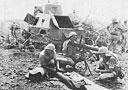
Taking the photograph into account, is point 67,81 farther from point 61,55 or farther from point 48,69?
point 61,55

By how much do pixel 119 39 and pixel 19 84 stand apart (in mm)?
8058

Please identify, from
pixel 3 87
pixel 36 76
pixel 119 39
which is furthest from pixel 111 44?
pixel 3 87

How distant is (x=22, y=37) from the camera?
15141 millimetres

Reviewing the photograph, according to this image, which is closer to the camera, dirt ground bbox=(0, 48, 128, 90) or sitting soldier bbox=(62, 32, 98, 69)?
dirt ground bbox=(0, 48, 128, 90)

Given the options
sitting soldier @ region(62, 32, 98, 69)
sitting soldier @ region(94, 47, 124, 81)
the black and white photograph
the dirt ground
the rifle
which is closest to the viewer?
the rifle

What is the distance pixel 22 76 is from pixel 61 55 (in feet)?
9.04

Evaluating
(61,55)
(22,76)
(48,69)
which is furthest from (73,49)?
(22,76)

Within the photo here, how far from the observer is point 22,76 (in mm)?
8367

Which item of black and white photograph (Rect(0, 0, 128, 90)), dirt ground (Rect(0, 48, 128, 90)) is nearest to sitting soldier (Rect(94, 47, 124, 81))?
black and white photograph (Rect(0, 0, 128, 90))

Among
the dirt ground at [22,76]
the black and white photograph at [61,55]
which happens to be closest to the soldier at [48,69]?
the black and white photograph at [61,55]

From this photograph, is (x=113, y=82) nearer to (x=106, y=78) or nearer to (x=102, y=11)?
(x=106, y=78)

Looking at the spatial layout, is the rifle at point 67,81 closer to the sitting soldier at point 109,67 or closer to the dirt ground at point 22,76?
the dirt ground at point 22,76

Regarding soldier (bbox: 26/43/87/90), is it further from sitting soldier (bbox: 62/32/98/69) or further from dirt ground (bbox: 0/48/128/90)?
sitting soldier (bbox: 62/32/98/69)

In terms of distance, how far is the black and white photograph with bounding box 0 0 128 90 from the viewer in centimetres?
764
